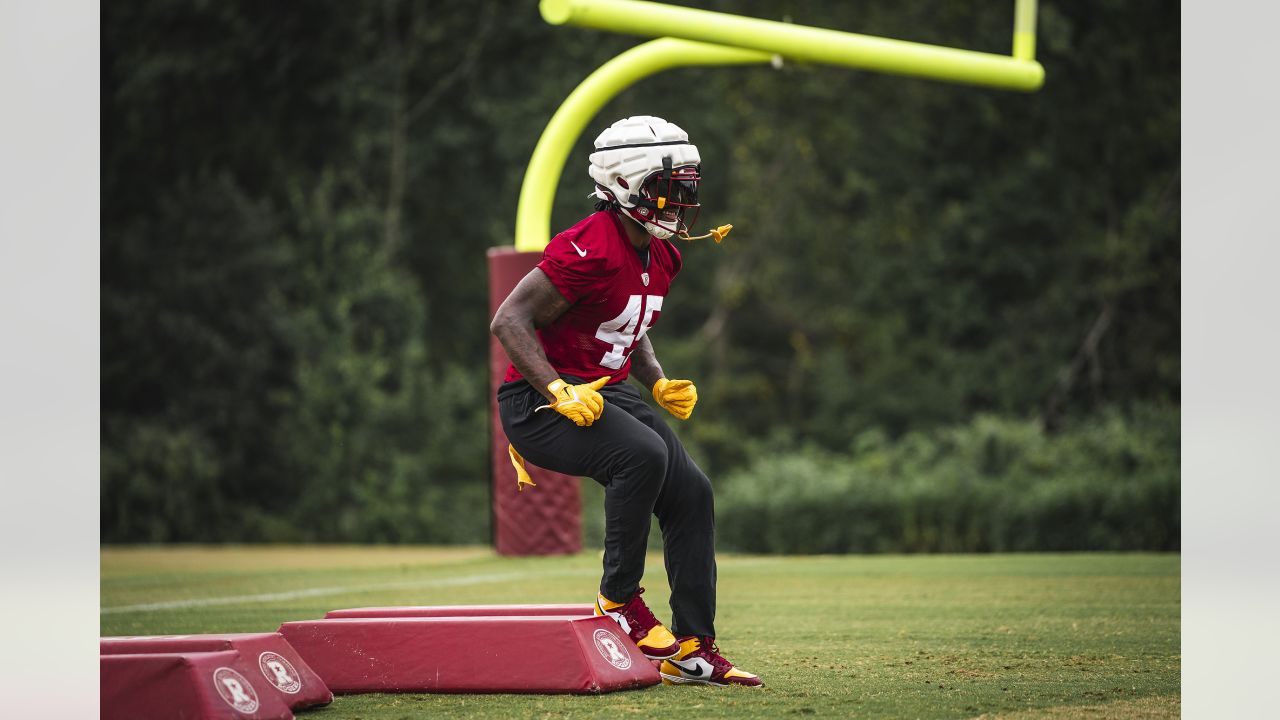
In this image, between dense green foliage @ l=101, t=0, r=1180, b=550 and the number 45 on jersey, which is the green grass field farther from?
dense green foliage @ l=101, t=0, r=1180, b=550

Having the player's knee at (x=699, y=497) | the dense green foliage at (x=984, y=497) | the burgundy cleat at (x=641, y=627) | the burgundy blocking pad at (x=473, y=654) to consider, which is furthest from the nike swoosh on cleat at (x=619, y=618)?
the dense green foliage at (x=984, y=497)

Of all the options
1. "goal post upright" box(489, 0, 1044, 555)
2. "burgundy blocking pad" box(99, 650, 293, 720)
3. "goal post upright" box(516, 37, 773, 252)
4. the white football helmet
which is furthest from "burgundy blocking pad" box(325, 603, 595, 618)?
"goal post upright" box(516, 37, 773, 252)

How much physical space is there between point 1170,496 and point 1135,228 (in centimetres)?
846

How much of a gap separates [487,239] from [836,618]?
19288mm

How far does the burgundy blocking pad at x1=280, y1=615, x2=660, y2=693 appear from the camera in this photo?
4.52m

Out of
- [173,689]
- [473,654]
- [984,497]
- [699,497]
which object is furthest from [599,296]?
[984,497]

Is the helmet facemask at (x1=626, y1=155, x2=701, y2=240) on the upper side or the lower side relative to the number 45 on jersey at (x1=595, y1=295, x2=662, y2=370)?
upper

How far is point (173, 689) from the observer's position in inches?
152

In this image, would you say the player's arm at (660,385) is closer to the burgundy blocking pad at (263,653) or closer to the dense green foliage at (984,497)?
the burgundy blocking pad at (263,653)

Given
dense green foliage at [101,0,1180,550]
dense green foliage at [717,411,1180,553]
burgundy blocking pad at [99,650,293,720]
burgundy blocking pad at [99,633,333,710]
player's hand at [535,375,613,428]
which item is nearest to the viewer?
burgundy blocking pad at [99,650,293,720]

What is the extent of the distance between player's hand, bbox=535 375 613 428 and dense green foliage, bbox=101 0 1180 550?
13.7 meters

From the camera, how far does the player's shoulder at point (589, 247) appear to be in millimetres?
4750

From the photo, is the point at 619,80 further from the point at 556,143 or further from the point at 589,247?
the point at 589,247
